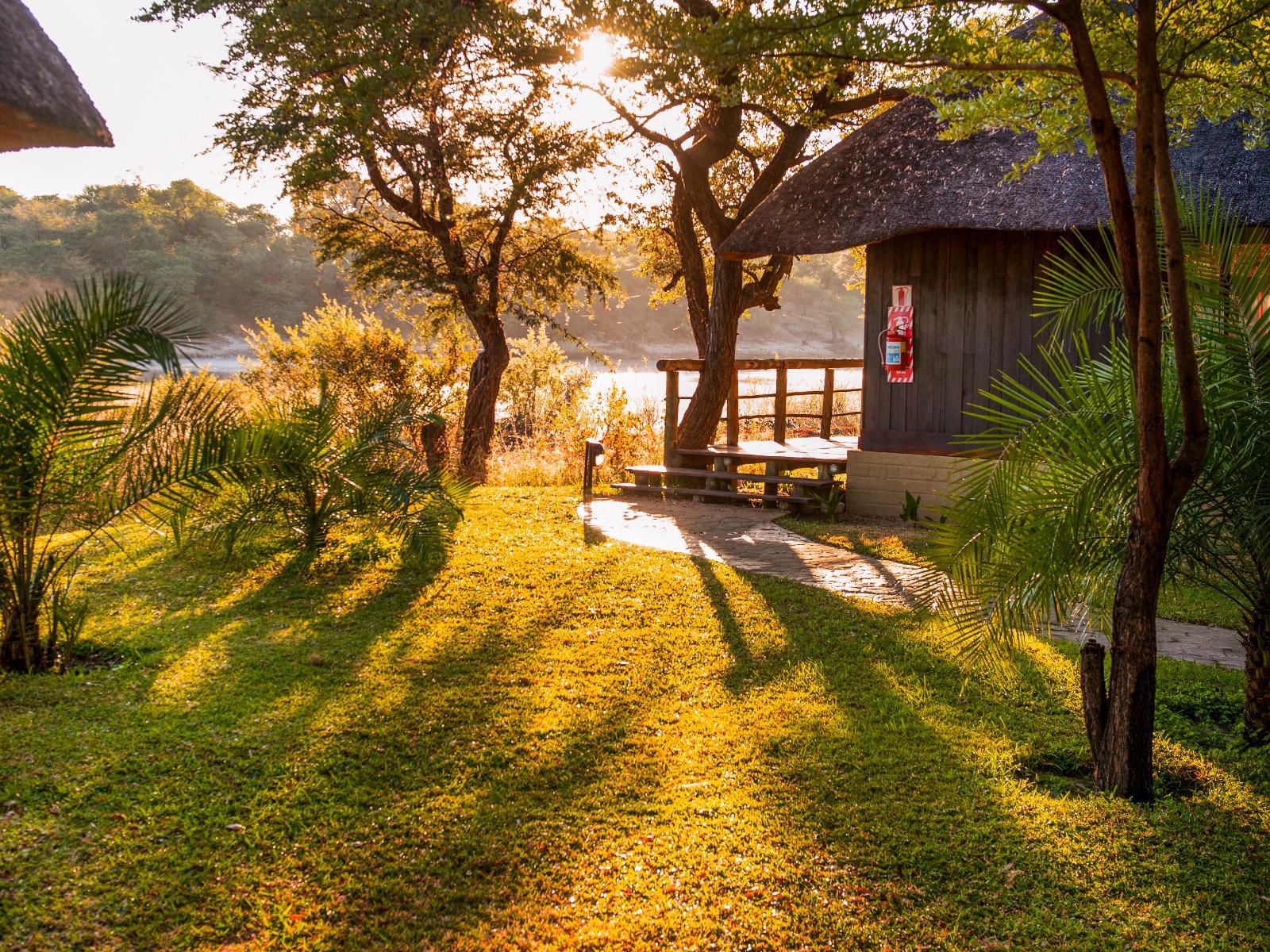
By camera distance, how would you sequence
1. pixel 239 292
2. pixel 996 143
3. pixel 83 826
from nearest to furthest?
1. pixel 83 826
2. pixel 996 143
3. pixel 239 292

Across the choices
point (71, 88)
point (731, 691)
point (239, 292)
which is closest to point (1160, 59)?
point (731, 691)

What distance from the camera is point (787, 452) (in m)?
12.2

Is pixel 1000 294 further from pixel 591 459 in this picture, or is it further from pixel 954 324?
pixel 591 459

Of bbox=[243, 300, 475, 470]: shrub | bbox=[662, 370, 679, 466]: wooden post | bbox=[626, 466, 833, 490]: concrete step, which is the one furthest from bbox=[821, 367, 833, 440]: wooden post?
bbox=[243, 300, 475, 470]: shrub

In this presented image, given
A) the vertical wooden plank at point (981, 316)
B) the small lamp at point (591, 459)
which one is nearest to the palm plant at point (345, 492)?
the small lamp at point (591, 459)

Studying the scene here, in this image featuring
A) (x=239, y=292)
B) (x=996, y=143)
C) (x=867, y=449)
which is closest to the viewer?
(x=996, y=143)

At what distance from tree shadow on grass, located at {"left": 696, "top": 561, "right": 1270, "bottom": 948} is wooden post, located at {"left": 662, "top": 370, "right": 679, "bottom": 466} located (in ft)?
24.5

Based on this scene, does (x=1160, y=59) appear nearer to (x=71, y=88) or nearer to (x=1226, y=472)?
(x=1226, y=472)

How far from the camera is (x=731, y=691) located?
5242 millimetres

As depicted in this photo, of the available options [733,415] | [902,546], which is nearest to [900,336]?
[902,546]

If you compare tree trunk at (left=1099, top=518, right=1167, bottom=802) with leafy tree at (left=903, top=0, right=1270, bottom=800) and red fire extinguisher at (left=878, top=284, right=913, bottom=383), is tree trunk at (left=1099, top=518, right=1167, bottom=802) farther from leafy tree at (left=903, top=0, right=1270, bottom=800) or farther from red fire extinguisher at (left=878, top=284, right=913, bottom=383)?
red fire extinguisher at (left=878, top=284, right=913, bottom=383)

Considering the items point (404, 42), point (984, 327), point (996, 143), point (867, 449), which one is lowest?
point (867, 449)

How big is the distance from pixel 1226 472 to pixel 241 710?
4.50 meters

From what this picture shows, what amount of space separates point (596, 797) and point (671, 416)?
9100mm
